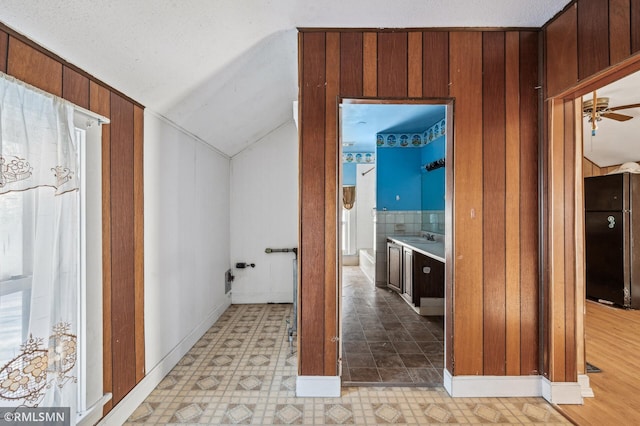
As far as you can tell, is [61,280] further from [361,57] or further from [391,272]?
[391,272]

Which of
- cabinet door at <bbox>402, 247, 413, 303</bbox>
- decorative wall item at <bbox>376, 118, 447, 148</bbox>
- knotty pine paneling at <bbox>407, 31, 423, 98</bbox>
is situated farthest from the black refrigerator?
knotty pine paneling at <bbox>407, 31, 423, 98</bbox>

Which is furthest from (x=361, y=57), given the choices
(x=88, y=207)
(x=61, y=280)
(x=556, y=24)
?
(x=61, y=280)

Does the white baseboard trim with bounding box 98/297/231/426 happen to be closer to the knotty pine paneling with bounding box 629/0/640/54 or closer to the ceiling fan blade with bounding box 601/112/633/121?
the knotty pine paneling with bounding box 629/0/640/54

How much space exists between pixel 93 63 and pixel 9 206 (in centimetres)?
86

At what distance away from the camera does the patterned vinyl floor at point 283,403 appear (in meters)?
1.82

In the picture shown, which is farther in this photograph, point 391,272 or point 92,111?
point 391,272

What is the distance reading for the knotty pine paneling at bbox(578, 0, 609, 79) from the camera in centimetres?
160

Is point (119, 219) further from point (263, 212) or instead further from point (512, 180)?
point (512, 180)

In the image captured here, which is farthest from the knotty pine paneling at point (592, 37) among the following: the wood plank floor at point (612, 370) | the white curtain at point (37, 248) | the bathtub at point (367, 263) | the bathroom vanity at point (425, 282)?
the bathtub at point (367, 263)

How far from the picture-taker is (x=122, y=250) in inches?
73.4

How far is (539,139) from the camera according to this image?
207 cm

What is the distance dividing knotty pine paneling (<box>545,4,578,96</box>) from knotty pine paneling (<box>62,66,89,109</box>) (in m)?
2.83

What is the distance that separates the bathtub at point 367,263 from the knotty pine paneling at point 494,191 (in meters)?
3.10

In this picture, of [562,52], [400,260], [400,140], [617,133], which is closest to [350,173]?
[400,140]
